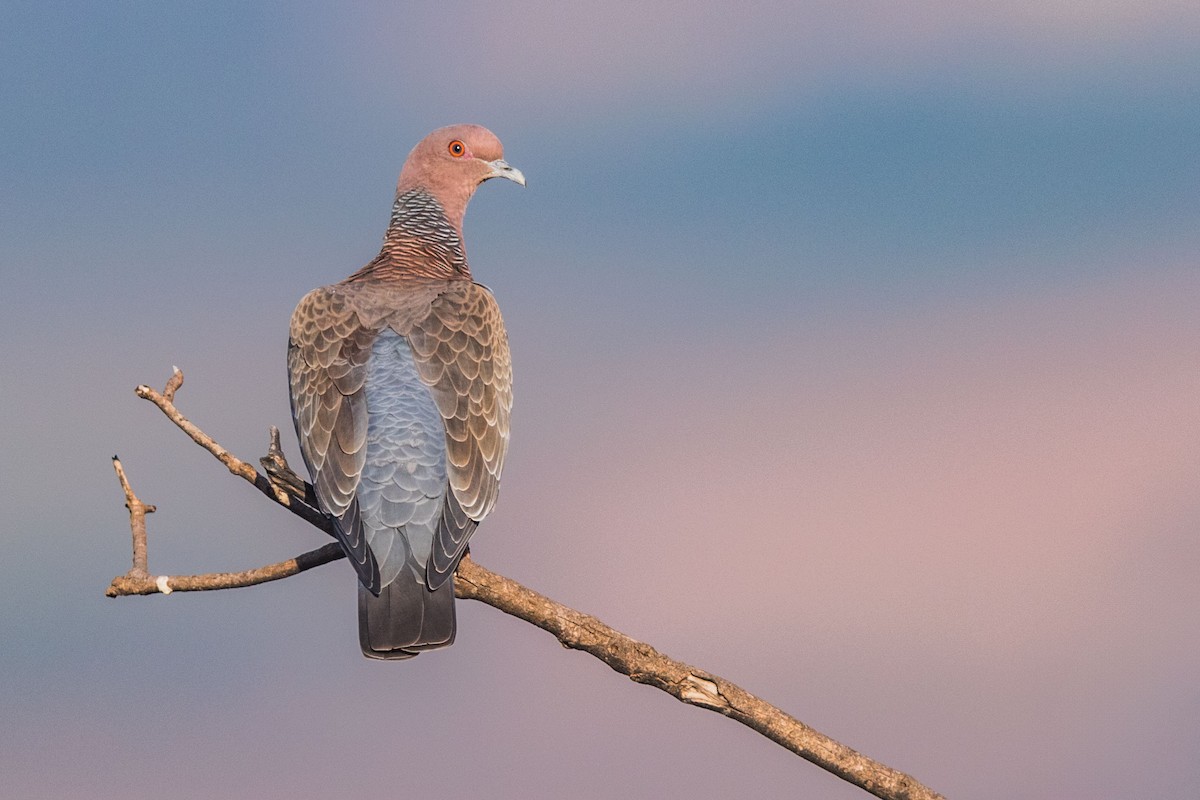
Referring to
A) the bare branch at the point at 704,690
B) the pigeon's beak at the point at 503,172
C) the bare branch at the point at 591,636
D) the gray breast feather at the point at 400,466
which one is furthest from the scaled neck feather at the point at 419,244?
the bare branch at the point at 704,690

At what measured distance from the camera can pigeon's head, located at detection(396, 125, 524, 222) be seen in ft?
28.9

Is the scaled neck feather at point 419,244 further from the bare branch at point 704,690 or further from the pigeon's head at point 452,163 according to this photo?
the bare branch at point 704,690

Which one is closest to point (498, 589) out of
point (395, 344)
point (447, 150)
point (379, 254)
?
point (395, 344)

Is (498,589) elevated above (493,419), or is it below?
below

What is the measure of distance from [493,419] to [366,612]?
4.83 ft

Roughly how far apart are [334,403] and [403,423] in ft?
1.65

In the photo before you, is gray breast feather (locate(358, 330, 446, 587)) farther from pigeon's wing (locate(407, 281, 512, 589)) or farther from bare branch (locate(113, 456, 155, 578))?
bare branch (locate(113, 456, 155, 578))

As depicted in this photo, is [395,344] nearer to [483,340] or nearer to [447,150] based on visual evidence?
[483,340]

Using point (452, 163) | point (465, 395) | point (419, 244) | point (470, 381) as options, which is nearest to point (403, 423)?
point (465, 395)

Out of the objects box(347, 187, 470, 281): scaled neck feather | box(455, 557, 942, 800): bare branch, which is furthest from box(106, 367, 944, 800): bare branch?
box(347, 187, 470, 281): scaled neck feather

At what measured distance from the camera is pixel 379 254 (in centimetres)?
837

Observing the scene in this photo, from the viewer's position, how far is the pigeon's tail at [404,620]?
609cm

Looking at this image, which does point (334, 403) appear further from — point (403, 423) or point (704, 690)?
point (704, 690)

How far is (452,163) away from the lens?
8.84 meters
